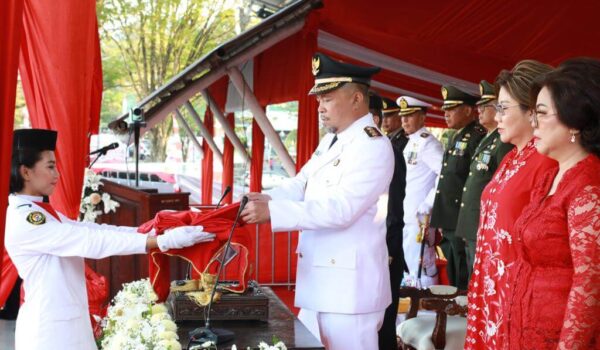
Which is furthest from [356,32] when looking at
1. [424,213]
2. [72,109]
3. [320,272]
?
[320,272]

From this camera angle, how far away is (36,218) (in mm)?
2771

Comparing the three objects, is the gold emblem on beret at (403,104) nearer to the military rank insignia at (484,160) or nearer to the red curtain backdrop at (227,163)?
A: the military rank insignia at (484,160)

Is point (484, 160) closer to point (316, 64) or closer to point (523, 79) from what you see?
point (316, 64)

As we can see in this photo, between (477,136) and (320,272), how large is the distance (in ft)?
7.88

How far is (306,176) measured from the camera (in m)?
3.27

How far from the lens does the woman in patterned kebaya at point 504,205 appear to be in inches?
96.7

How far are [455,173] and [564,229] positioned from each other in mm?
3051

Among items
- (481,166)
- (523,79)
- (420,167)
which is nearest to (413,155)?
(420,167)

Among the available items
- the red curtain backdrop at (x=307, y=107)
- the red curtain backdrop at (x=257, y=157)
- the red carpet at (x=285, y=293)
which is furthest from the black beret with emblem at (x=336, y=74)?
the red curtain backdrop at (x=257, y=157)

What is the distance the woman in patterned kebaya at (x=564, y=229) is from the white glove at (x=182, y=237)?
110 cm

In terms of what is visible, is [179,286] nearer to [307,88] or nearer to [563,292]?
[563,292]

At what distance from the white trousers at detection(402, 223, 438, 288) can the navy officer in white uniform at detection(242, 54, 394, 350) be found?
2937 mm

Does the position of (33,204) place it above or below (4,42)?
below

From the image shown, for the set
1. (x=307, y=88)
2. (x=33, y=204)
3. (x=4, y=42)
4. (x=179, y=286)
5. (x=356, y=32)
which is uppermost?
(x=356, y=32)
